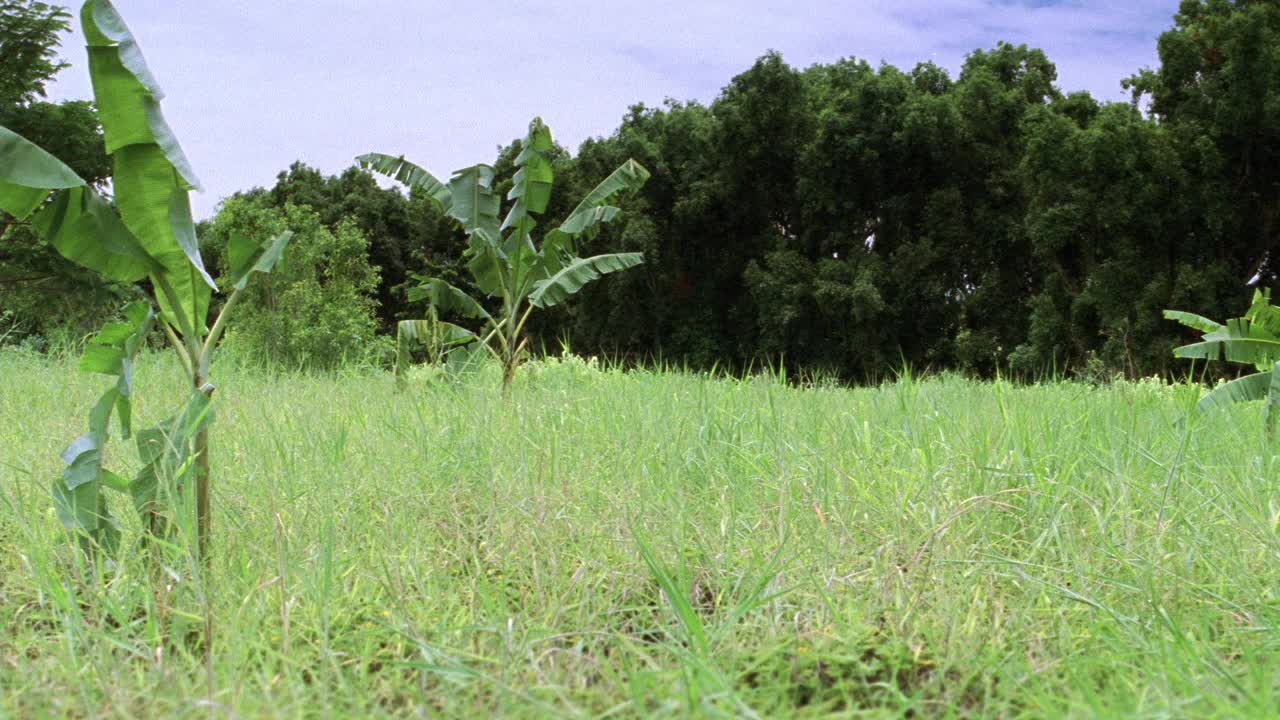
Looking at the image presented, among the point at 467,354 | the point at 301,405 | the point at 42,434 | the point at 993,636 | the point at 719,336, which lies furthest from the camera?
the point at 719,336

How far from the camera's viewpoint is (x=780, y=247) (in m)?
20.9

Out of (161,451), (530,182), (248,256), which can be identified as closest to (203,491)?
(161,451)

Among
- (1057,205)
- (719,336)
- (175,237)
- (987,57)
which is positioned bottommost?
(719,336)

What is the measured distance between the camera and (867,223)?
21.3 meters

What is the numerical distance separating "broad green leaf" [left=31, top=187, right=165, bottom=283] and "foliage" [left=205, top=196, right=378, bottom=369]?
1079 cm

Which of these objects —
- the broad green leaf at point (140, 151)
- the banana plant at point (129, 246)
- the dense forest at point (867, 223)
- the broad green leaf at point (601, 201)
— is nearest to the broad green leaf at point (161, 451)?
the banana plant at point (129, 246)

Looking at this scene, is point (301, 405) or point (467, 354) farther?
point (467, 354)

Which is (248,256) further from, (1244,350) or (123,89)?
(1244,350)

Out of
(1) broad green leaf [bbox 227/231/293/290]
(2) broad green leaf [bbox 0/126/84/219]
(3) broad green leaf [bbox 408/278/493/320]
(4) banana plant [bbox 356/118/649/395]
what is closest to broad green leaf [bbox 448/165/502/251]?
(4) banana plant [bbox 356/118/649/395]

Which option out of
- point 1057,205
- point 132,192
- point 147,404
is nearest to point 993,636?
point 132,192

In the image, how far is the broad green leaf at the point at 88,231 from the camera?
3.19 meters

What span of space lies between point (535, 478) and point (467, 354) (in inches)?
188

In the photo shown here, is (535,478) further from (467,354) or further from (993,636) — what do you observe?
(467,354)

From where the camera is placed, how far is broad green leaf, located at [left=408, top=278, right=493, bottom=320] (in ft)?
27.8
